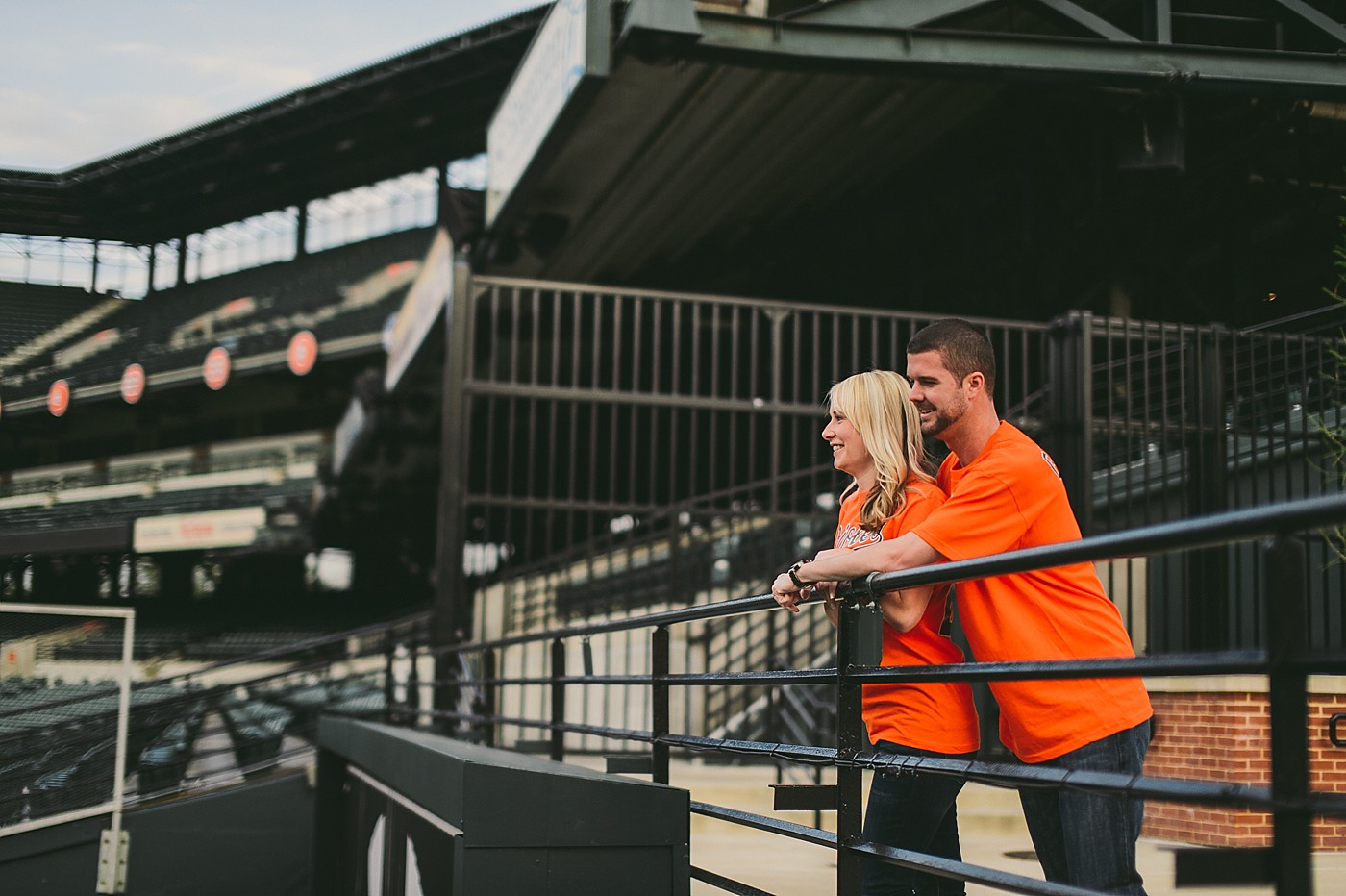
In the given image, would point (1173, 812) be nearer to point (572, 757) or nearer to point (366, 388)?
point (572, 757)

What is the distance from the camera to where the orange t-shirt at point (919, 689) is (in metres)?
2.83

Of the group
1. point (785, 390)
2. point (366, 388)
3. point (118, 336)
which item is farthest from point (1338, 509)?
point (118, 336)

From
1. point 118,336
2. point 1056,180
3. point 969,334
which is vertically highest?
point 118,336

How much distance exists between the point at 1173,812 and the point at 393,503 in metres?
26.0

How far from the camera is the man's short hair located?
2.80 metres

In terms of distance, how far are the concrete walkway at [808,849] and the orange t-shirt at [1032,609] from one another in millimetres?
2242

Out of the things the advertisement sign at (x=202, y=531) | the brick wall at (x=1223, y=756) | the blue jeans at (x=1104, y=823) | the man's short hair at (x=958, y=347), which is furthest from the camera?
the advertisement sign at (x=202, y=531)

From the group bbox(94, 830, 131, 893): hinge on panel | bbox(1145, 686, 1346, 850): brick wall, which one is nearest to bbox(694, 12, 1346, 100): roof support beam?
bbox(1145, 686, 1346, 850): brick wall

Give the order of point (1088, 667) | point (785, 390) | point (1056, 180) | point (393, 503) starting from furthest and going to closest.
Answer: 1. point (393, 503)
2. point (785, 390)
3. point (1056, 180)
4. point (1088, 667)

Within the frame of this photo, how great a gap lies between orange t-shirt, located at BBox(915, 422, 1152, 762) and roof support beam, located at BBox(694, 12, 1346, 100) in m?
5.01

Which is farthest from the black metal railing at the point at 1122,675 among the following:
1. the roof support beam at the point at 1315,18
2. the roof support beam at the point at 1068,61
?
the roof support beam at the point at 1315,18

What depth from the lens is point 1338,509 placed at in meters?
1.54

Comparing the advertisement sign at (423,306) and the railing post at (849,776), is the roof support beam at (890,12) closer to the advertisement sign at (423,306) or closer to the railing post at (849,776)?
the advertisement sign at (423,306)

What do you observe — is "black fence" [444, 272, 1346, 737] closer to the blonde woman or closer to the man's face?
the blonde woman
